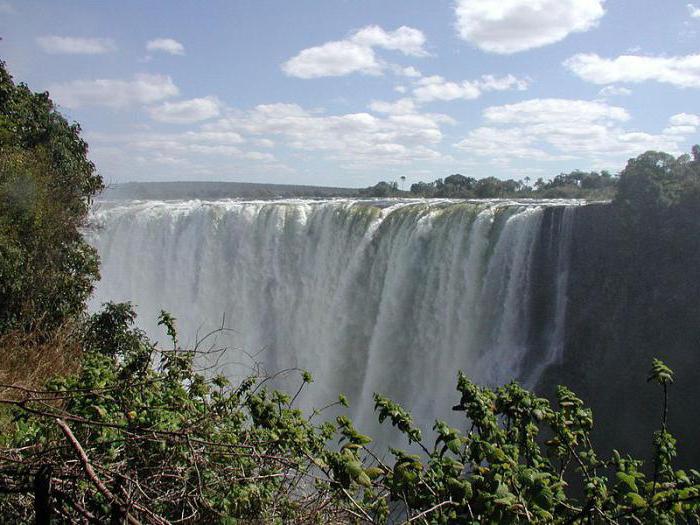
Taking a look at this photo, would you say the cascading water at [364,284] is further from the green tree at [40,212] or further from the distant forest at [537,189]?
the distant forest at [537,189]

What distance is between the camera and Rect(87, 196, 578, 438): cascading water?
1391 cm

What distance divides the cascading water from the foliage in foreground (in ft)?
25.6

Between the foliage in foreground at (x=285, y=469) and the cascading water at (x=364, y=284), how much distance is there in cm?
782

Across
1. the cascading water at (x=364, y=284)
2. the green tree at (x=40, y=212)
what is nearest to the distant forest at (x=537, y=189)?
the cascading water at (x=364, y=284)

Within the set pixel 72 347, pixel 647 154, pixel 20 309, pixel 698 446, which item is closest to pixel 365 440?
pixel 72 347

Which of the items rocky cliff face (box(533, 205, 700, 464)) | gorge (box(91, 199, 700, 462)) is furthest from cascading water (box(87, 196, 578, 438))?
rocky cliff face (box(533, 205, 700, 464))

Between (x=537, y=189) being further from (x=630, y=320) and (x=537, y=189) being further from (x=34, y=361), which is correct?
(x=34, y=361)

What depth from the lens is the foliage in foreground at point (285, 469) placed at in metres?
2.45

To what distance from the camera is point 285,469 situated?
323cm

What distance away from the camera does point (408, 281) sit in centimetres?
1524

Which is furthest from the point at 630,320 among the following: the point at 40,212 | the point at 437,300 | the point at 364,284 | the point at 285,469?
the point at 40,212

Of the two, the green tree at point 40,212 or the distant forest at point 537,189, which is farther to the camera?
the distant forest at point 537,189

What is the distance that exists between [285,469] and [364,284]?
42.8 ft

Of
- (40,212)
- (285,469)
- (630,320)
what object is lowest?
(630,320)
